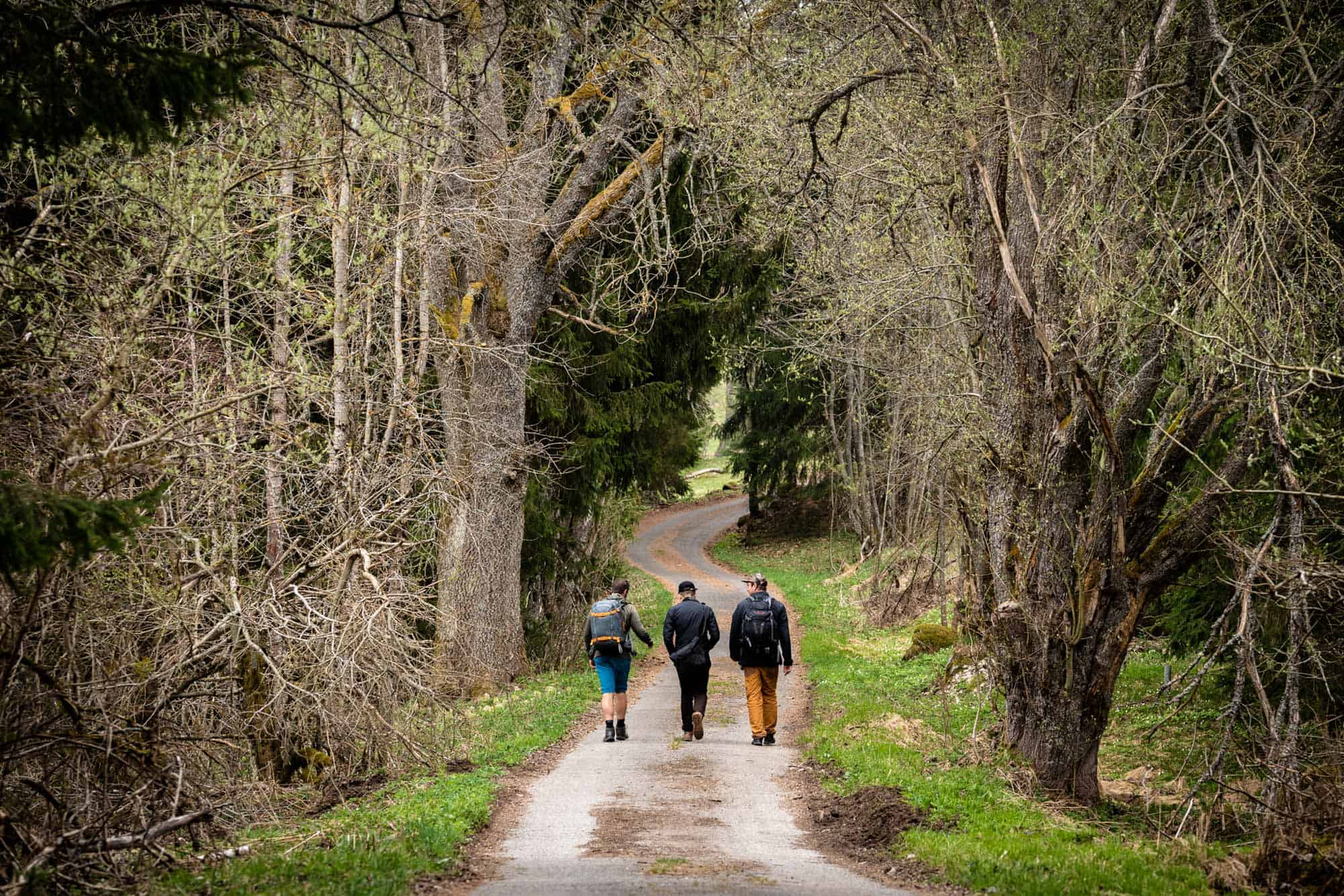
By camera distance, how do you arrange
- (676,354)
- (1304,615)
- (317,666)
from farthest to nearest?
(676,354)
(317,666)
(1304,615)

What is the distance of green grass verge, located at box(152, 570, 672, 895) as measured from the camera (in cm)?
736

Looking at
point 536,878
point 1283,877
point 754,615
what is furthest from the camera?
point 754,615

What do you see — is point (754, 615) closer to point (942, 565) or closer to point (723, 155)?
point (723, 155)

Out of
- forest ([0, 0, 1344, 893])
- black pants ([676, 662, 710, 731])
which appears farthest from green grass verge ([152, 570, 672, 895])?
black pants ([676, 662, 710, 731])

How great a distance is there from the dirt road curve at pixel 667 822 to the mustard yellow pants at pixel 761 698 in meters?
0.31

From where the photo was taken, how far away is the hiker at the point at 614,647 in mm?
13750

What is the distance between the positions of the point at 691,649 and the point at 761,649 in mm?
883

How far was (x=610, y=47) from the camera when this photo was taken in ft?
55.9

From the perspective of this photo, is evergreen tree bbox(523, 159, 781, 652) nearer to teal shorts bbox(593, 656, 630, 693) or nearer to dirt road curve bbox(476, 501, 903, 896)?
dirt road curve bbox(476, 501, 903, 896)

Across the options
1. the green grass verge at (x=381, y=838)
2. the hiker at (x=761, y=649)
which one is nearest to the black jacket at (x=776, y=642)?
the hiker at (x=761, y=649)

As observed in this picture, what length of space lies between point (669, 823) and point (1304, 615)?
5.24 meters

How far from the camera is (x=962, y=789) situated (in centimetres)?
1066

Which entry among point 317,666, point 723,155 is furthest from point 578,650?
point 317,666

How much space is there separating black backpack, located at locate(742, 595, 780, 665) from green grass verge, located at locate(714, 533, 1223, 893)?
3.92ft
